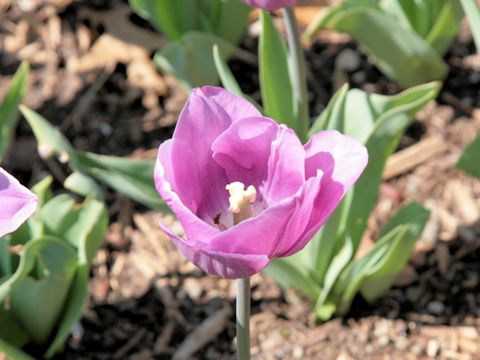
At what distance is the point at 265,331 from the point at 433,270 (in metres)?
0.43

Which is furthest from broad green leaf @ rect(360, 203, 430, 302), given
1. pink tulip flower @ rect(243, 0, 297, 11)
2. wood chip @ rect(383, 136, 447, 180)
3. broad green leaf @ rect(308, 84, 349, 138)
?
pink tulip flower @ rect(243, 0, 297, 11)

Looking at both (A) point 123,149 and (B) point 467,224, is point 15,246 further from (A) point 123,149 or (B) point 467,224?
(B) point 467,224

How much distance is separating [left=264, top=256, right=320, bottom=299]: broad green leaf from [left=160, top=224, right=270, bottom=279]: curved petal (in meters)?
0.70

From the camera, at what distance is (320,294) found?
2.05 m

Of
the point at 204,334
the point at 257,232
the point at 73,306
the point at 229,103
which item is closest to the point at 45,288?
the point at 73,306

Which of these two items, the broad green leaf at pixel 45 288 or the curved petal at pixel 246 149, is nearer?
the curved petal at pixel 246 149

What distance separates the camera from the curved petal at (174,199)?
117 cm

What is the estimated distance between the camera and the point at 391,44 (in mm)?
2422

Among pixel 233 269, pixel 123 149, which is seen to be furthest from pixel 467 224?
pixel 233 269

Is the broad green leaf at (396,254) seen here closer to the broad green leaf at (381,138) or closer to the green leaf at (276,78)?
the broad green leaf at (381,138)

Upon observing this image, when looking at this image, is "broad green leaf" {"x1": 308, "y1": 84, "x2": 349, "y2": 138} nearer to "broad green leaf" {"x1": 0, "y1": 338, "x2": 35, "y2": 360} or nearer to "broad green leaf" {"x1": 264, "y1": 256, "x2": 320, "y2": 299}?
"broad green leaf" {"x1": 264, "y1": 256, "x2": 320, "y2": 299}

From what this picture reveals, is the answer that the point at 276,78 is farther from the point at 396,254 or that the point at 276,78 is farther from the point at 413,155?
the point at 413,155

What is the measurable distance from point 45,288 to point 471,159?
0.96 metres

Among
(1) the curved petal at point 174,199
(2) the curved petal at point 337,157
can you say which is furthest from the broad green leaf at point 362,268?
(1) the curved petal at point 174,199
